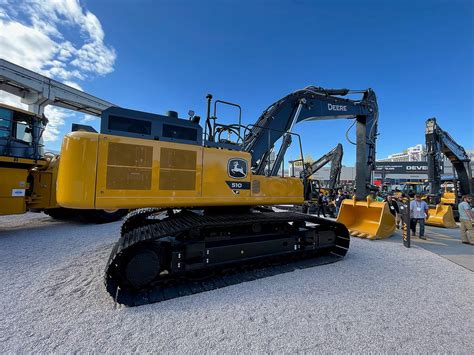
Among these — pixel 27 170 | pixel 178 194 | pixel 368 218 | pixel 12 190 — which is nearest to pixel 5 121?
pixel 27 170

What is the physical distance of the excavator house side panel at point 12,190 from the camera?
6.77 meters

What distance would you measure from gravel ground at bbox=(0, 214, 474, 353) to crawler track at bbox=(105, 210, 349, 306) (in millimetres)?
287

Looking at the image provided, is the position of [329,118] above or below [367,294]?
above

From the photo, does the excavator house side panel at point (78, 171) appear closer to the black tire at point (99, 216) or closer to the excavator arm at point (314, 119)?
the excavator arm at point (314, 119)

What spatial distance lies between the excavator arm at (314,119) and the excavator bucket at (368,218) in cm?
40

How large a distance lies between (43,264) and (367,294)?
586 centimetres

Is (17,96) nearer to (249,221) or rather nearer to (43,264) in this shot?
(43,264)

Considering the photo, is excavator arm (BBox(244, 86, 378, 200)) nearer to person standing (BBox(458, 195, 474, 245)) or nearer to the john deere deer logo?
the john deere deer logo

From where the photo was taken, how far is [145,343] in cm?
251

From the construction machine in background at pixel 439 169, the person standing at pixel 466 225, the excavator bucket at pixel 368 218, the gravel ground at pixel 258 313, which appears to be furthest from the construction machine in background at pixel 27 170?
the construction machine in background at pixel 439 169

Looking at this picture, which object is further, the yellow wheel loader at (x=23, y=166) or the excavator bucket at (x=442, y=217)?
the excavator bucket at (x=442, y=217)

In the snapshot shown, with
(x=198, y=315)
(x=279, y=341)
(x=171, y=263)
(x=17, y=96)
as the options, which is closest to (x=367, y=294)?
(x=279, y=341)

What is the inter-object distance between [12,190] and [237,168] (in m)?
7.12

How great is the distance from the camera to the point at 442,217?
10.2 metres
